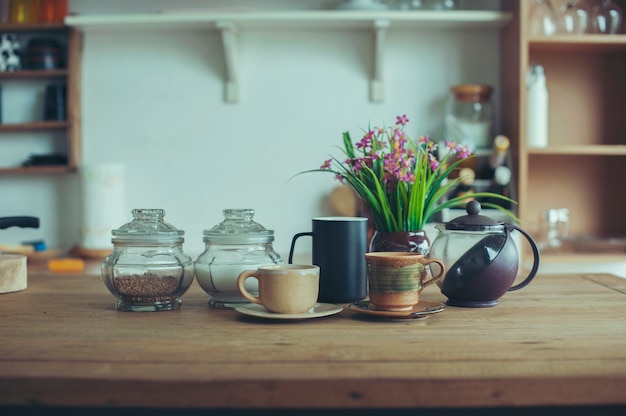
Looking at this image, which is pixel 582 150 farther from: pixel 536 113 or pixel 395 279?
pixel 395 279

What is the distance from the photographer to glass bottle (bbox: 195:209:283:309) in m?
1.18

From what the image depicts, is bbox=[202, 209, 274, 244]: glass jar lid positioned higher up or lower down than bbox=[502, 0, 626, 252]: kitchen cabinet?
lower down

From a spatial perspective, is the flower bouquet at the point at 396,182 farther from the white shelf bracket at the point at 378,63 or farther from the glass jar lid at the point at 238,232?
the white shelf bracket at the point at 378,63

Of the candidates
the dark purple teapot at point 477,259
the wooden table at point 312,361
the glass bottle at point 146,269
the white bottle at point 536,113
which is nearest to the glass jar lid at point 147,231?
the glass bottle at point 146,269

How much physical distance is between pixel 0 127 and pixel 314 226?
210 cm

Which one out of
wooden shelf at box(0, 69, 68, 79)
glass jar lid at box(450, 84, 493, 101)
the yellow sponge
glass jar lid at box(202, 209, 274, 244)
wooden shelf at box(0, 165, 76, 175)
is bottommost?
the yellow sponge

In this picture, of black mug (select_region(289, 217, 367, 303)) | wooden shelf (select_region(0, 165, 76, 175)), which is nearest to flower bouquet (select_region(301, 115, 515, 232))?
black mug (select_region(289, 217, 367, 303))

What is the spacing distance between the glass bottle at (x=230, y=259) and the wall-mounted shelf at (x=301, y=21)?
164 centimetres

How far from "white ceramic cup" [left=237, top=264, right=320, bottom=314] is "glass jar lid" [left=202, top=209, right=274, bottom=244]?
0.13 metres

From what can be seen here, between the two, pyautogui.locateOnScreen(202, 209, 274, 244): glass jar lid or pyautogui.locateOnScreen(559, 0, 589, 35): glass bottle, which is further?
pyautogui.locateOnScreen(559, 0, 589, 35): glass bottle

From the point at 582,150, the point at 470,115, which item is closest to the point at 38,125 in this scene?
the point at 470,115

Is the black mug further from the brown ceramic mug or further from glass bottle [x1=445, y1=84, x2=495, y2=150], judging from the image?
glass bottle [x1=445, y1=84, x2=495, y2=150]

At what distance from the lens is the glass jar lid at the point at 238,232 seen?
1205 millimetres

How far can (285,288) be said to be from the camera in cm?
106
